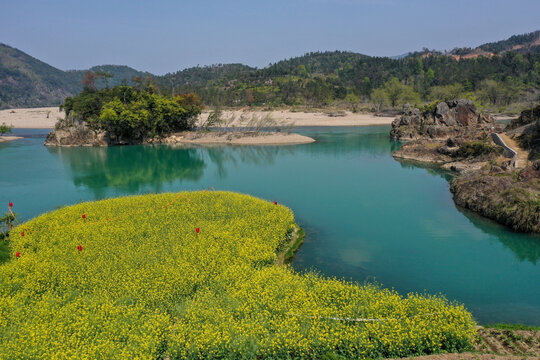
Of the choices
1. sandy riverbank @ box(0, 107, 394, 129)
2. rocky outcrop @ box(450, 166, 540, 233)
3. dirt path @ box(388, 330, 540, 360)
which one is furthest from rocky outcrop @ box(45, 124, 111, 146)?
dirt path @ box(388, 330, 540, 360)

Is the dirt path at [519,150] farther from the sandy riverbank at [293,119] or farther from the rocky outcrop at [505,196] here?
the sandy riverbank at [293,119]

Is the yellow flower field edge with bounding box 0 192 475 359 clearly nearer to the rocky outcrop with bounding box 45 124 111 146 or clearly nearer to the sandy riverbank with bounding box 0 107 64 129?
the rocky outcrop with bounding box 45 124 111 146


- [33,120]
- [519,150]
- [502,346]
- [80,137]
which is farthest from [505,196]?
[33,120]

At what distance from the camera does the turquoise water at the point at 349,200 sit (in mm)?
21438

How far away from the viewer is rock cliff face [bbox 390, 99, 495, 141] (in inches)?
2822

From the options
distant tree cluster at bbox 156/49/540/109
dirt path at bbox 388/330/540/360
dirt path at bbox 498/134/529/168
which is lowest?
dirt path at bbox 388/330/540/360

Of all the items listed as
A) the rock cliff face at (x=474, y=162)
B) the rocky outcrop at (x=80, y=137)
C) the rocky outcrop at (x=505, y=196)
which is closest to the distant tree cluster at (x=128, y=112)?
the rocky outcrop at (x=80, y=137)

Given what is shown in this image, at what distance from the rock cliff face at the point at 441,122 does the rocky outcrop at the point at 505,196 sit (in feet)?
125

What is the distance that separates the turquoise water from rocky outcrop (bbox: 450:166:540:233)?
3.19 ft

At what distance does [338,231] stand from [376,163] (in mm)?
29712

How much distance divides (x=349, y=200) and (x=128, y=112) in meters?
50.3

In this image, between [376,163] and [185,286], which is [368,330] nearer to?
[185,286]

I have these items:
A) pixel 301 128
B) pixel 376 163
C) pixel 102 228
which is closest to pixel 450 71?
pixel 301 128

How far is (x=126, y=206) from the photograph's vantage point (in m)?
29.5
